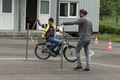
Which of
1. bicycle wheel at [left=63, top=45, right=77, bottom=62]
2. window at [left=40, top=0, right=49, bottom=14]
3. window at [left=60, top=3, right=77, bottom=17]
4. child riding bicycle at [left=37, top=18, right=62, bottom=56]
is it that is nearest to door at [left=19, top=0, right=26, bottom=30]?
window at [left=40, top=0, right=49, bottom=14]

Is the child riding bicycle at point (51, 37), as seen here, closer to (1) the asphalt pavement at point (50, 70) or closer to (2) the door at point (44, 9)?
Result: (1) the asphalt pavement at point (50, 70)

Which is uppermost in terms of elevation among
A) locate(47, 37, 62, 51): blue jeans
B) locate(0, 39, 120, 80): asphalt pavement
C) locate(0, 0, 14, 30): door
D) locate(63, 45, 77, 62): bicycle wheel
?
locate(0, 0, 14, 30): door

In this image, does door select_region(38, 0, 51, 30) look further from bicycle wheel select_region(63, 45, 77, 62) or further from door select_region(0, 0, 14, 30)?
bicycle wheel select_region(63, 45, 77, 62)

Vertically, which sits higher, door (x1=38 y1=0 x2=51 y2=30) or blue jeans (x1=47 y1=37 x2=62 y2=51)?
door (x1=38 y1=0 x2=51 y2=30)

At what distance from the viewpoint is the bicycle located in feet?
58.9

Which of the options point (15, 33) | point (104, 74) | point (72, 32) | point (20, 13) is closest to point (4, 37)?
point (15, 33)

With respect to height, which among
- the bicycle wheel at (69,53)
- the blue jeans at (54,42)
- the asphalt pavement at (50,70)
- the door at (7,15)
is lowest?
the asphalt pavement at (50,70)

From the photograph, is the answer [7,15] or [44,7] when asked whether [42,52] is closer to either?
[7,15]

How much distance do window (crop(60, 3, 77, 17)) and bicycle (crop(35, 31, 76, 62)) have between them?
21185mm

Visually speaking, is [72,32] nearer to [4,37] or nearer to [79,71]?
[4,37]

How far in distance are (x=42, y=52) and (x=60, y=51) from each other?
69 cm

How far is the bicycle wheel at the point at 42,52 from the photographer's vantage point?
1848cm

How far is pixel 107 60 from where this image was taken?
1938cm

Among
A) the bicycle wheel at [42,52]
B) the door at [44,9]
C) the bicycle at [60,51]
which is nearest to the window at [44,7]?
the door at [44,9]
